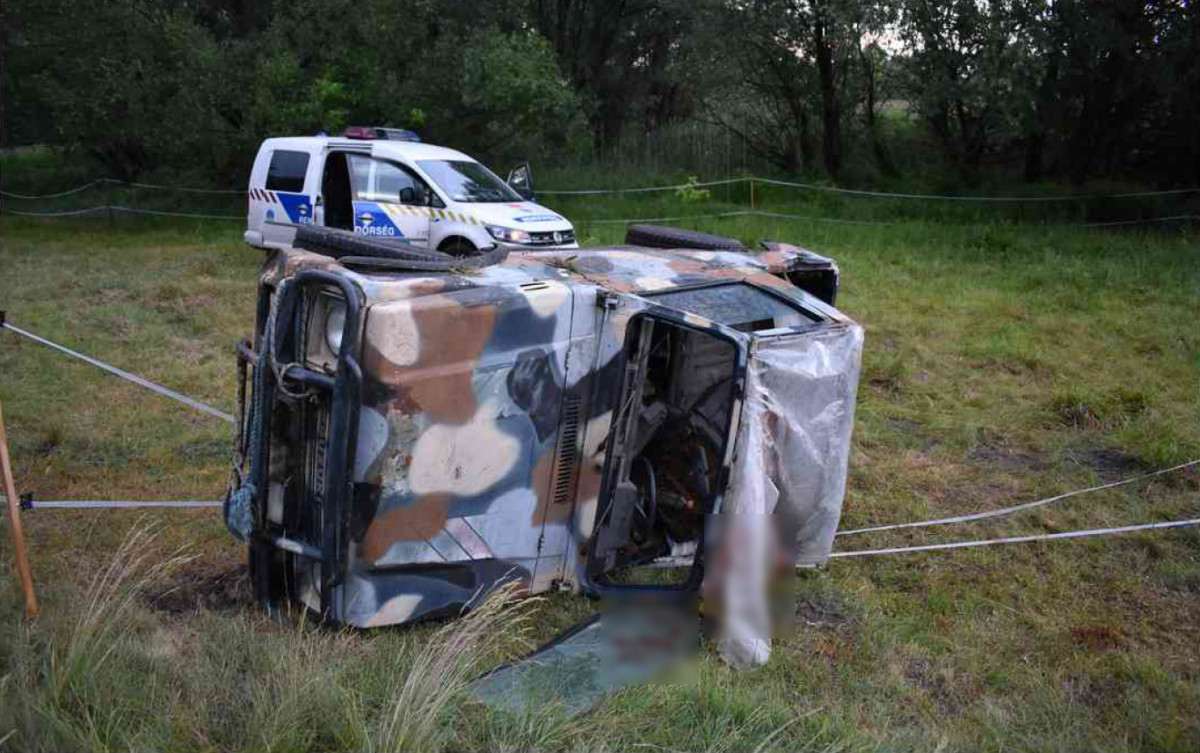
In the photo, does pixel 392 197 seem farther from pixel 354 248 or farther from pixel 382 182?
pixel 354 248

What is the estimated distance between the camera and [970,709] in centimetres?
433

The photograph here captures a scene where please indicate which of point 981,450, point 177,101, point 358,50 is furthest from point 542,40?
point 981,450

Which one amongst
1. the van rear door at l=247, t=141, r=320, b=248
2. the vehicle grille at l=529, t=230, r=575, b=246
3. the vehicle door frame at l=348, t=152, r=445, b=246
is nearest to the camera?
the vehicle grille at l=529, t=230, r=575, b=246

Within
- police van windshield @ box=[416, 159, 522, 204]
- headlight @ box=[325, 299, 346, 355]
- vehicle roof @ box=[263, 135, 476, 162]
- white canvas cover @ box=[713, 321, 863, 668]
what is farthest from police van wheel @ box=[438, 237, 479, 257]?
headlight @ box=[325, 299, 346, 355]

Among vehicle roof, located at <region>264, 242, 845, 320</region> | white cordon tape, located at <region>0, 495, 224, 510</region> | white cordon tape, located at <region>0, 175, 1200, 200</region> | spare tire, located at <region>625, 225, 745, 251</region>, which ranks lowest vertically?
white cordon tape, located at <region>0, 495, 224, 510</region>

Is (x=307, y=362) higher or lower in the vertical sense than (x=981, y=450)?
higher

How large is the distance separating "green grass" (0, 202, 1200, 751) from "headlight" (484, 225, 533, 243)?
2.62 metres

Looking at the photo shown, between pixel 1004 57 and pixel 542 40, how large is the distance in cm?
746

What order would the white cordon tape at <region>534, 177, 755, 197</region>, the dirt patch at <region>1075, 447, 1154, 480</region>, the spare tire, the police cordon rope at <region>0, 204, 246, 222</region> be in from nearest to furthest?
the spare tire, the dirt patch at <region>1075, 447, 1154, 480</region>, the white cordon tape at <region>534, 177, 755, 197</region>, the police cordon rope at <region>0, 204, 246, 222</region>

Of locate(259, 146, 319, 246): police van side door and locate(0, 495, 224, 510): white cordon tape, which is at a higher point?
locate(259, 146, 319, 246): police van side door

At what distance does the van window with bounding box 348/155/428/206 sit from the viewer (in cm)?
1198

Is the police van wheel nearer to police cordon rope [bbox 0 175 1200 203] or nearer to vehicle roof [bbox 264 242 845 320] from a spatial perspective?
vehicle roof [bbox 264 242 845 320]

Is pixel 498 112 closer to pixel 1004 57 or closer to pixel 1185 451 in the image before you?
pixel 1004 57

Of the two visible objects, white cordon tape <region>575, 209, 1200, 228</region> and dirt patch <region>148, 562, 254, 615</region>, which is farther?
white cordon tape <region>575, 209, 1200, 228</region>
